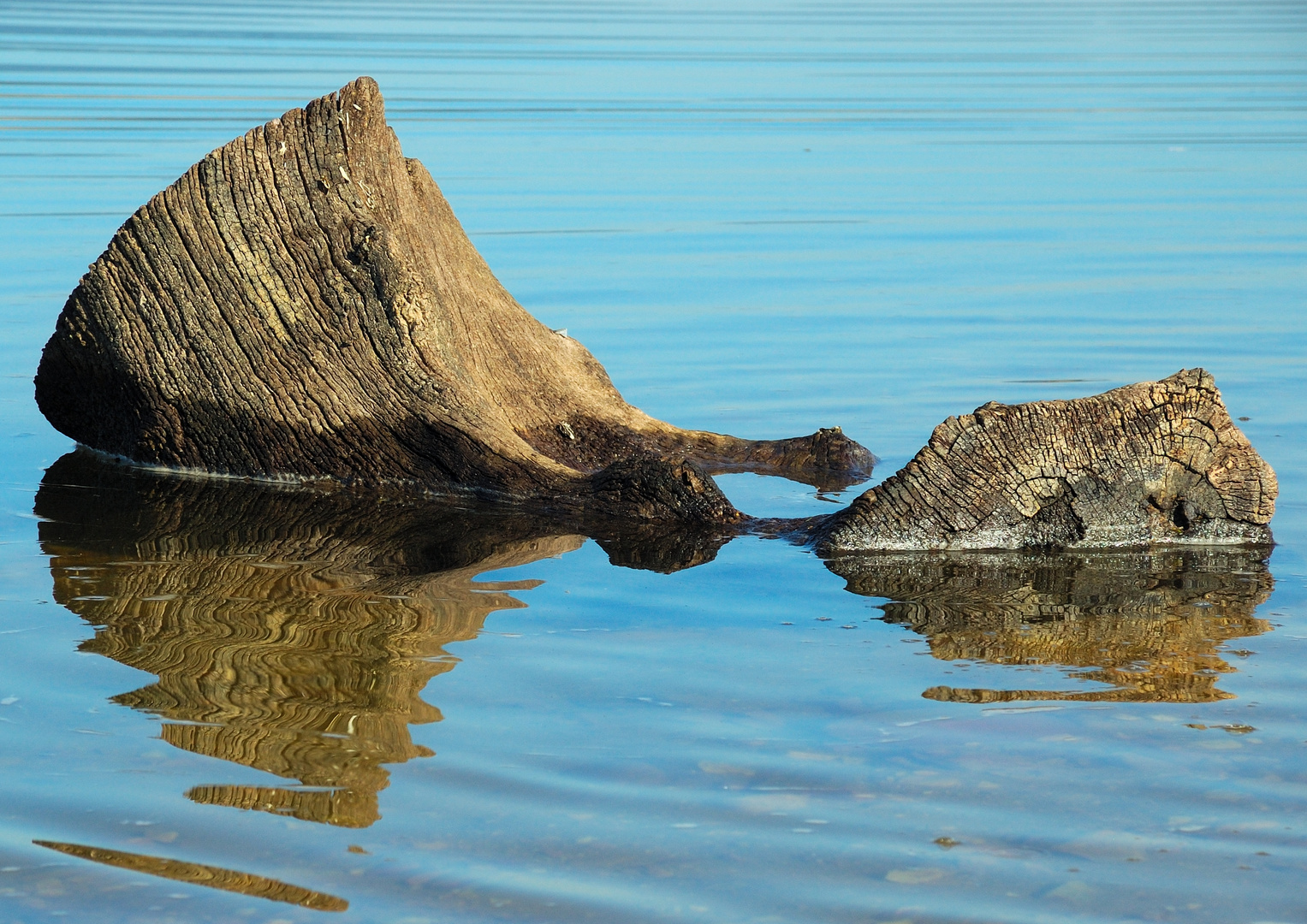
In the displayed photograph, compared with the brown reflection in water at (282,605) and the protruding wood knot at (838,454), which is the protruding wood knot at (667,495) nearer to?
the brown reflection in water at (282,605)

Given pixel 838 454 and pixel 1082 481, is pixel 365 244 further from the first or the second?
pixel 1082 481

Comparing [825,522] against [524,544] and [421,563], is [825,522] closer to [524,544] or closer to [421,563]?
Answer: [524,544]

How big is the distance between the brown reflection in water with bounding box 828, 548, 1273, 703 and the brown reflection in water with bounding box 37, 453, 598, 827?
5.35ft

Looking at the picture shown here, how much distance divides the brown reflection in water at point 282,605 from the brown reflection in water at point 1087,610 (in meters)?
1.63

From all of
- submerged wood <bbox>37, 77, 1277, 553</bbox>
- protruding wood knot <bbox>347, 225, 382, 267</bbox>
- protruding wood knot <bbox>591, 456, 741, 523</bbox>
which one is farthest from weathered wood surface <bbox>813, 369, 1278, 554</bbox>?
protruding wood knot <bbox>347, 225, 382, 267</bbox>

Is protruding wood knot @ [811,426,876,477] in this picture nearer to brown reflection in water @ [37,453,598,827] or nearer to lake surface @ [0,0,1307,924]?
lake surface @ [0,0,1307,924]

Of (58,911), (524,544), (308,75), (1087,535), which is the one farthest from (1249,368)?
(308,75)

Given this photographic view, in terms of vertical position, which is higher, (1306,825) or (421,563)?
(421,563)

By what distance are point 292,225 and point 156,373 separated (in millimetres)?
994

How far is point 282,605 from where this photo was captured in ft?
20.8

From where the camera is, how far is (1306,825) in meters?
4.48

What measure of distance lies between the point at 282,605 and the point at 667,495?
1.93m

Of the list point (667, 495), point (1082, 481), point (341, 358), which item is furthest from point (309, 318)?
point (1082, 481)

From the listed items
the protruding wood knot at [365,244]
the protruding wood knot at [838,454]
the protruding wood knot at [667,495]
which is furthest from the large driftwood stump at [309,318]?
the protruding wood knot at [838,454]
